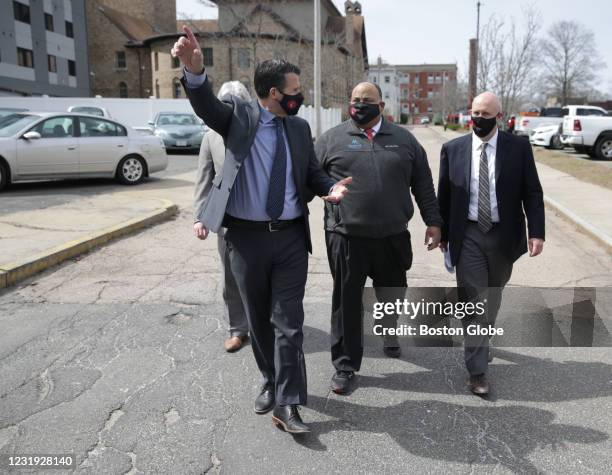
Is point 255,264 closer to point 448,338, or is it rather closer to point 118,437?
point 118,437

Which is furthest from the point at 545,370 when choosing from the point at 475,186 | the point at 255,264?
the point at 255,264

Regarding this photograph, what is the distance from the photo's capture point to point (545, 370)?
4070 millimetres

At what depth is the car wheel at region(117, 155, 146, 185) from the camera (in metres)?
13.1

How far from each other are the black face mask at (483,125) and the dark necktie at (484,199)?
0.17 m

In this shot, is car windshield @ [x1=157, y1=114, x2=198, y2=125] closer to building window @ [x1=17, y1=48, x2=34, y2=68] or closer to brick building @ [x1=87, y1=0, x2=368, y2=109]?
building window @ [x1=17, y1=48, x2=34, y2=68]

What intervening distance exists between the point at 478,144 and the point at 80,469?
3006 mm

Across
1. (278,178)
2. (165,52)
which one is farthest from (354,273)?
(165,52)

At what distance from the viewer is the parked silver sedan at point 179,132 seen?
75.7ft

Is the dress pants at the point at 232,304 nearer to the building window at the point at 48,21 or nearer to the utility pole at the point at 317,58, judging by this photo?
the utility pole at the point at 317,58

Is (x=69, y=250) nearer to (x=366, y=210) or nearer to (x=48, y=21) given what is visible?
(x=366, y=210)

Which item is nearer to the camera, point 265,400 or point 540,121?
point 265,400

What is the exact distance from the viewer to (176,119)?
2458cm

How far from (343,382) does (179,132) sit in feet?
68.1

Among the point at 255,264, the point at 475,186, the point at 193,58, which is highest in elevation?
the point at 193,58
